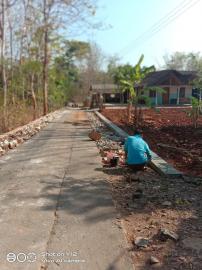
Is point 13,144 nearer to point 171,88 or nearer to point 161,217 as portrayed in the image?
point 161,217

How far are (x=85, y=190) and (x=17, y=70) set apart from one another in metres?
25.7

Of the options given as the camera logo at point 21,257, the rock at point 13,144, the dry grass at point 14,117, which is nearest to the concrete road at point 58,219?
the camera logo at point 21,257

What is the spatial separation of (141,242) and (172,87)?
51956 mm

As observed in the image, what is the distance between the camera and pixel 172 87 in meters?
55.4

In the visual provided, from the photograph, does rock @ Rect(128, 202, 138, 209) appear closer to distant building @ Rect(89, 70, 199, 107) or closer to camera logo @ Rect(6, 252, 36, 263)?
camera logo @ Rect(6, 252, 36, 263)

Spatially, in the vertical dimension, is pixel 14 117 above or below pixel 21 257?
above

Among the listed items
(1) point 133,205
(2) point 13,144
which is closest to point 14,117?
(2) point 13,144

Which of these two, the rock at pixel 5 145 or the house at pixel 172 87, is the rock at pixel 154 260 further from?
the house at pixel 172 87

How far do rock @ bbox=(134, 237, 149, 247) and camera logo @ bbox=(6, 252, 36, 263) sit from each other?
4.05 feet

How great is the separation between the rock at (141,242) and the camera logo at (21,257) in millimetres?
1234

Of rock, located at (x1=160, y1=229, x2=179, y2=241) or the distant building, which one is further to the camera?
the distant building

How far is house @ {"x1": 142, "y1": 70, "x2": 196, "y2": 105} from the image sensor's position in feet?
180

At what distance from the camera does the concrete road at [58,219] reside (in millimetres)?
4418

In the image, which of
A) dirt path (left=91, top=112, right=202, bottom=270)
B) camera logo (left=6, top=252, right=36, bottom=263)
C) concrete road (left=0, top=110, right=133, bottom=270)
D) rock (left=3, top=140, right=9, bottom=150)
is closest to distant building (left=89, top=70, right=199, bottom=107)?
rock (left=3, top=140, right=9, bottom=150)
